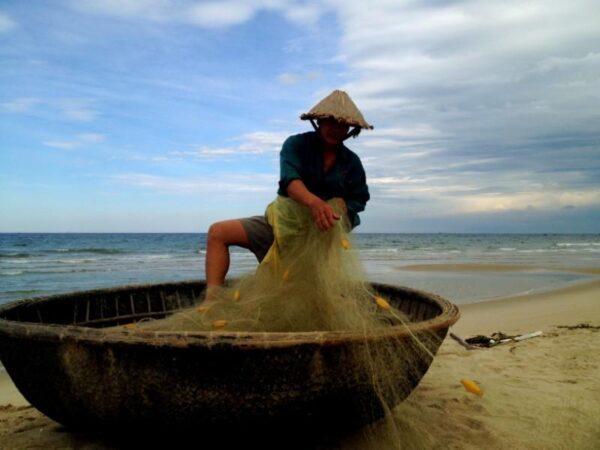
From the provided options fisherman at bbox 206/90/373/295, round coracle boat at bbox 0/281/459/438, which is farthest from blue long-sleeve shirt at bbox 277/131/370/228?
round coracle boat at bbox 0/281/459/438

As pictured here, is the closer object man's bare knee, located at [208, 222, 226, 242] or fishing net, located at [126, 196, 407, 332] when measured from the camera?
fishing net, located at [126, 196, 407, 332]

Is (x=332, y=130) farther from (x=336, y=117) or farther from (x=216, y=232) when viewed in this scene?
(x=216, y=232)

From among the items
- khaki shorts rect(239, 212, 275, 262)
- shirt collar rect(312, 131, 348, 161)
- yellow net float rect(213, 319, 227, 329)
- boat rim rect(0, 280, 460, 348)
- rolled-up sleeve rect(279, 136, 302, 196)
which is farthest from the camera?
khaki shorts rect(239, 212, 275, 262)

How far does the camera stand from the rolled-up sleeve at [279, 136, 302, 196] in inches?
107

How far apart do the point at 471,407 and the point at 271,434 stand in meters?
1.53

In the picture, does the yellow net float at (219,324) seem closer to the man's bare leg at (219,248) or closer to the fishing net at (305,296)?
the fishing net at (305,296)

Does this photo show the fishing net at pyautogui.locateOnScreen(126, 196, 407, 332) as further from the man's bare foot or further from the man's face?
the man's face

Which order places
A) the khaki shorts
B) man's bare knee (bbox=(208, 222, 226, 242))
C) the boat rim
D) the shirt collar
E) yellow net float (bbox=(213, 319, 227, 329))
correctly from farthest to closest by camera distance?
1. the khaki shorts
2. man's bare knee (bbox=(208, 222, 226, 242))
3. the shirt collar
4. yellow net float (bbox=(213, 319, 227, 329))
5. the boat rim

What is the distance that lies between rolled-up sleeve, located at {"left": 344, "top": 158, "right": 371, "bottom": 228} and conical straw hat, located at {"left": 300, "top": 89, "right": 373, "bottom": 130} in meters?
0.29

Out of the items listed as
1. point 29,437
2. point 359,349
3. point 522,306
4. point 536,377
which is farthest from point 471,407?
point 522,306

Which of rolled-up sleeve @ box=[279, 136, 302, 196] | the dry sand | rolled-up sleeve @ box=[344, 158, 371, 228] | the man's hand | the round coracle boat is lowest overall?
the dry sand

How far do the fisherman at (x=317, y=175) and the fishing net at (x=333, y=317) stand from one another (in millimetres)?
155

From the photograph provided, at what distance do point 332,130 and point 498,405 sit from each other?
192cm

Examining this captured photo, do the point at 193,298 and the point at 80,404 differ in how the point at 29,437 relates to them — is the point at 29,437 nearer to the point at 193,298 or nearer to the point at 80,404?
the point at 80,404
